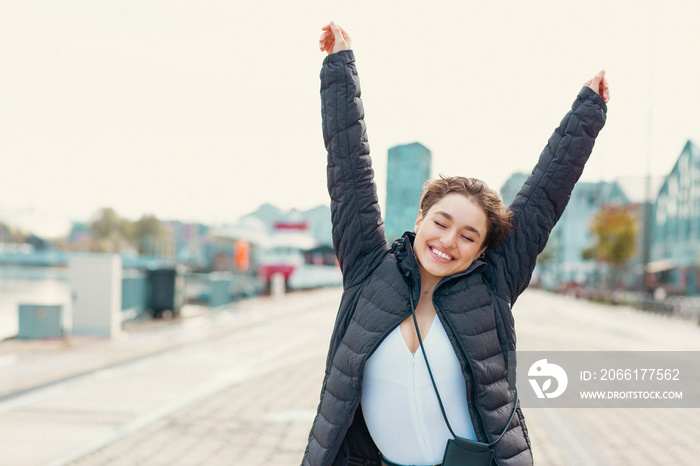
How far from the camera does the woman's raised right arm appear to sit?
2074 mm

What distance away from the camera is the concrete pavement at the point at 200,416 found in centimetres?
526

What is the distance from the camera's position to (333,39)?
82.3 inches

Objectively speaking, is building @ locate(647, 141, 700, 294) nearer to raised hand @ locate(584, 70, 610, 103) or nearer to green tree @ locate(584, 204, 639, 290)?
green tree @ locate(584, 204, 639, 290)

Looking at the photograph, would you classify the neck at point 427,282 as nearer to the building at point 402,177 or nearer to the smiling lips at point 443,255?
the smiling lips at point 443,255

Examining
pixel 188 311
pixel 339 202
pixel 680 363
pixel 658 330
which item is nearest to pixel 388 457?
pixel 339 202

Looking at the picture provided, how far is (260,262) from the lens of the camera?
4394 centimetres

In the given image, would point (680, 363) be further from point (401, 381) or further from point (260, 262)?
point (260, 262)

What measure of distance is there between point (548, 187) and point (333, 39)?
0.83m

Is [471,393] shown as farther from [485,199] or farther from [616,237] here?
[616,237]

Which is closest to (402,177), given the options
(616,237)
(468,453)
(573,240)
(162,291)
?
(468,453)

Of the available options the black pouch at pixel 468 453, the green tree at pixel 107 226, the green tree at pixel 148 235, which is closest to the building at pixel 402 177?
the black pouch at pixel 468 453

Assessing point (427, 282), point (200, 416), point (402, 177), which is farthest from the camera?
point (200, 416)

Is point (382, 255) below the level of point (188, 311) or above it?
above

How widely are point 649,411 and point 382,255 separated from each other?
21.8ft
